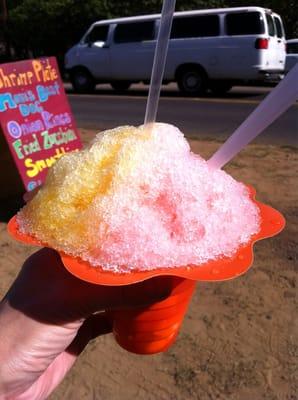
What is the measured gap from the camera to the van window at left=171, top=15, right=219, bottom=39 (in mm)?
11898

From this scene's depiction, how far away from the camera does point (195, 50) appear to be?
12344 mm

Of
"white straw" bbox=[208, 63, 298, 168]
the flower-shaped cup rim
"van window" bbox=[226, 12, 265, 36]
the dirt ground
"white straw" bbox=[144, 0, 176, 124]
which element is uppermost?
"white straw" bbox=[144, 0, 176, 124]

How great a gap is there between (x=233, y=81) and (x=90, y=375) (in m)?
11.3

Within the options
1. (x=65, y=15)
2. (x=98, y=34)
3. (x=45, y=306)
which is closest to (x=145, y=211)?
(x=45, y=306)

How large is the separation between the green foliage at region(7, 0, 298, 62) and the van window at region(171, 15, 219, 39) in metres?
7.17

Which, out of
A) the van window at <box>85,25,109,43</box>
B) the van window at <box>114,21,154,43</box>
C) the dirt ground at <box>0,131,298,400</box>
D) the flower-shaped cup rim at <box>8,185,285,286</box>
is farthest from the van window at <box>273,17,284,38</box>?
the flower-shaped cup rim at <box>8,185,285,286</box>

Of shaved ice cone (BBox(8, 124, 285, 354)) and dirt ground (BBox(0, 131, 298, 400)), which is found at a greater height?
shaved ice cone (BBox(8, 124, 285, 354))

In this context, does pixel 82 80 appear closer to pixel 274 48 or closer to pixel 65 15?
pixel 274 48

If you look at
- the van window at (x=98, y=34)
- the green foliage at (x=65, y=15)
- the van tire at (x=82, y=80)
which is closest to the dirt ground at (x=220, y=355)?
the van window at (x=98, y=34)

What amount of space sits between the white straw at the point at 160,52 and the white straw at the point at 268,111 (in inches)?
9.0

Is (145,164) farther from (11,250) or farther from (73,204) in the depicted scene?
(11,250)

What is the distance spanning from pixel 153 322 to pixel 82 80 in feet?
45.2

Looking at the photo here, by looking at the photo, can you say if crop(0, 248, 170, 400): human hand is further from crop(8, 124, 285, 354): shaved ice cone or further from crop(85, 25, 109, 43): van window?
crop(85, 25, 109, 43): van window

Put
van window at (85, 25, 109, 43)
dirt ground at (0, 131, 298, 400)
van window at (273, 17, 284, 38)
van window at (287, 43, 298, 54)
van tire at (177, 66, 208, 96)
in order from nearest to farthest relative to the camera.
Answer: dirt ground at (0, 131, 298, 400) < van window at (273, 17, 284, 38) < van tire at (177, 66, 208, 96) < van window at (85, 25, 109, 43) < van window at (287, 43, 298, 54)
